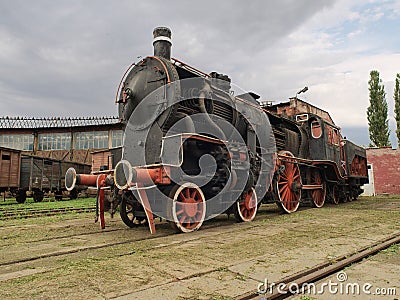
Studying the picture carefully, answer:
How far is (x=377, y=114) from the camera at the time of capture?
34406mm

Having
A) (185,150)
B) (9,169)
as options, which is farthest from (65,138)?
(185,150)

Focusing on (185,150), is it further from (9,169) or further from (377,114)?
(377,114)

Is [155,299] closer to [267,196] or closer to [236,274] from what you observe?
[236,274]

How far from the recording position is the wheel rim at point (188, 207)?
6273 mm

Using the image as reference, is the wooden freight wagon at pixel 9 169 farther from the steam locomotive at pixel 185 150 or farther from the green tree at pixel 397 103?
the green tree at pixel 397 103

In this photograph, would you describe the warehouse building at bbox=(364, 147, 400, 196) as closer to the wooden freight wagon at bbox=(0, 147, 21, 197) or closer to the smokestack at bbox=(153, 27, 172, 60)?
the smokestack at bbox=(153, 27, 172, 60)

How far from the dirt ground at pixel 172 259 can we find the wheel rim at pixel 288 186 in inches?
98.2

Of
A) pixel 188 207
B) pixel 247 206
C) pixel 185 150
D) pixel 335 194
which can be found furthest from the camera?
pixel 335 194

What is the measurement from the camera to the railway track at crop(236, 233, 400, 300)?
3039 mm

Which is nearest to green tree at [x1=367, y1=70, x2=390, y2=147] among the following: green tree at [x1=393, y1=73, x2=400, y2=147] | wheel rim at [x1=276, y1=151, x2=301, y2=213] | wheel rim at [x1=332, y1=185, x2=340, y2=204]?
green tree at [x1=393, y1=73, x2=400, y2=147]

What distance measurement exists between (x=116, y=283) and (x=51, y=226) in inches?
214

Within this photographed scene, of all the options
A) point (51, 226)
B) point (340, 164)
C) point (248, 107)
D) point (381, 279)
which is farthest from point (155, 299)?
point (340, 164)

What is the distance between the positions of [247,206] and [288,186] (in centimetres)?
237

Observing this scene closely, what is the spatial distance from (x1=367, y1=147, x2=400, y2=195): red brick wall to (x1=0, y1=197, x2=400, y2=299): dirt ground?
17.9 metres
